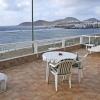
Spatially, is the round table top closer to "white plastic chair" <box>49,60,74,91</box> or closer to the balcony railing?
"white plastic chair" <box>49,60,74,91</box>

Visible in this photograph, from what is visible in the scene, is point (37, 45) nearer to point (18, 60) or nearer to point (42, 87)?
point (18, 60)

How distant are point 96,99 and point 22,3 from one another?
1196 centimetres

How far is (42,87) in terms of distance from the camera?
15.9 ft

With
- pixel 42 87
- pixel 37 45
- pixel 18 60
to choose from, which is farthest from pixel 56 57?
pixel 37 45

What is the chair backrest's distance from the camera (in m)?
4.57

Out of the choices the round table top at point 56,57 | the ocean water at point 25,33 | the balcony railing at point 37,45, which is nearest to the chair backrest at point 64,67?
the round table top at point 56,57

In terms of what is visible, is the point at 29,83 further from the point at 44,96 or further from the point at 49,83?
the point at 44,96

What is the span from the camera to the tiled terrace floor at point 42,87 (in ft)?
14.1

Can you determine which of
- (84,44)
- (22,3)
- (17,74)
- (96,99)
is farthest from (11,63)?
(22,3)

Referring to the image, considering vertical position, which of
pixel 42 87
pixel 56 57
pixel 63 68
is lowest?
pixel 42 87

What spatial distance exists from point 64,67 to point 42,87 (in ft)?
2.25

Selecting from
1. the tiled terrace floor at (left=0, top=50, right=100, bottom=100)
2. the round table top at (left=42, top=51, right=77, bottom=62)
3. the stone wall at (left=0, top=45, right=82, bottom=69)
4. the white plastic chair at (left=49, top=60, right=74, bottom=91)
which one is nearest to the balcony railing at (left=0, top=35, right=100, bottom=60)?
the stone wall at (left=0, top=45, right=82, bottom=69)

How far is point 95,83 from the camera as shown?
16.9 feet

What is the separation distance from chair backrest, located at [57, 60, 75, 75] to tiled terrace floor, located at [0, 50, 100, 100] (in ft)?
1.25
